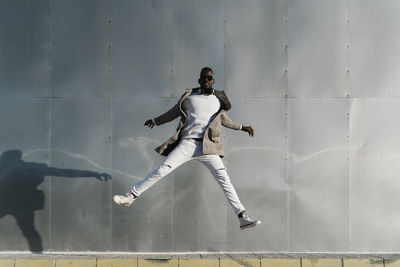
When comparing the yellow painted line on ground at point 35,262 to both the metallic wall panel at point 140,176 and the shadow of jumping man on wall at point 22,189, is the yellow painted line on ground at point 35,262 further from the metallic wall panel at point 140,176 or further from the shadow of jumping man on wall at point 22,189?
the metallic wall panel at point 140,176

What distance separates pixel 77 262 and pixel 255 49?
3.18m

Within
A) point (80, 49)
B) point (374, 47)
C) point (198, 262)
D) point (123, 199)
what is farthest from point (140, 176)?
point (374, 47)

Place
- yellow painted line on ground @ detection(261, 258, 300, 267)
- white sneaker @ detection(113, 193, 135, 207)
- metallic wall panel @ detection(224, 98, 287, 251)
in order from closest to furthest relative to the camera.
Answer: white sneaker @ detection(113, 193, 135, 207) → yellow painted line on ground @ detection(261, 258, 300, 267) → metallic wall panel @ detection(224, 98, 287, 251)

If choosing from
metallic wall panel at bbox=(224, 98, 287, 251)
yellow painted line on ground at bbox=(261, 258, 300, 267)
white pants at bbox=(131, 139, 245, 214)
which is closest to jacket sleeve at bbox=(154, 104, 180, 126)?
white pants at bbox=(131, 139, 245, 214)

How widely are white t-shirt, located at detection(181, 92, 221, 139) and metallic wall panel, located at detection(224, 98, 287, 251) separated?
3.15 ft

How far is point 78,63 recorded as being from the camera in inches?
295

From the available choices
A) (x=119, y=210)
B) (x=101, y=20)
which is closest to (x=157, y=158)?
(x=119, y=210)

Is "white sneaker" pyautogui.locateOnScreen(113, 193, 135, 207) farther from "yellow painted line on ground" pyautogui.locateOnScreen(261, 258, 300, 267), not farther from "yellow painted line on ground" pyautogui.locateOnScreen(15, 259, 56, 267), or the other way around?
"yellow painted line on ground" pyautogui.locateOnScreen(261, 258, 300, 267)

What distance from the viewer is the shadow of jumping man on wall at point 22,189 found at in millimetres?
7508

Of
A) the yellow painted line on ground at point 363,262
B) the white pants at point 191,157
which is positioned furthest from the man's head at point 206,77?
the yellow painted line on ground at point 363,262

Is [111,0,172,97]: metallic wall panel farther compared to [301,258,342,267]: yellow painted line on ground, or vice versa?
[111,0,172,97]: metallic wall panel

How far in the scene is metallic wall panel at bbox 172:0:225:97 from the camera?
294 inches

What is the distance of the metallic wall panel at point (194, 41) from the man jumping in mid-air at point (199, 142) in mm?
932

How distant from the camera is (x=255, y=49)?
294 inches
